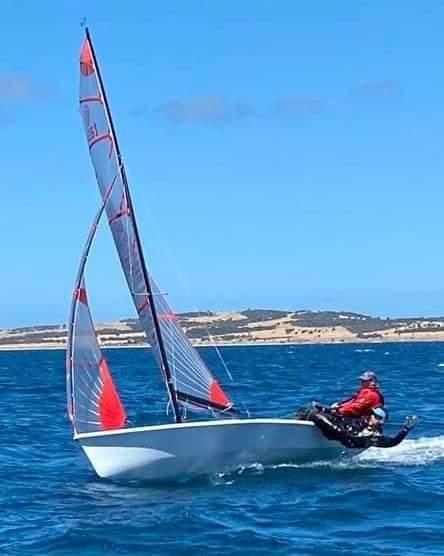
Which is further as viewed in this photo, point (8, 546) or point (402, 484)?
point (402, 484)

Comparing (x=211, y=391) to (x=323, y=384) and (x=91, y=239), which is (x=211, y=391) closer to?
(x=91, y=239)

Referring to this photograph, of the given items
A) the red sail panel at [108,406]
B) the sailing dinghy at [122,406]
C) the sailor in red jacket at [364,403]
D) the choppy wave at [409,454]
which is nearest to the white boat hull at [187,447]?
the sailing dinghy at [122,406]

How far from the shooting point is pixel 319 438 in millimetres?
24078

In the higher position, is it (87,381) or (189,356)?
(189,356)

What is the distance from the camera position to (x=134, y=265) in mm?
24344

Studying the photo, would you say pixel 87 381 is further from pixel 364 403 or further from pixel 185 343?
pixel 364 403

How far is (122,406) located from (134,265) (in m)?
2.78

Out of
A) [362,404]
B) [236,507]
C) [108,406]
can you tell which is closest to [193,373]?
[108,406]

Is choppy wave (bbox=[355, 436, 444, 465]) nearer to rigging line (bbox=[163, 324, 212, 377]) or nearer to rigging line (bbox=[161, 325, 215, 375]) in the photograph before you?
rigging line (bbox=[163, 324, 212, 377])

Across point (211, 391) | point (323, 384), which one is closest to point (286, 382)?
point (323, 384)

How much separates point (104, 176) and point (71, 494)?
6350 mm

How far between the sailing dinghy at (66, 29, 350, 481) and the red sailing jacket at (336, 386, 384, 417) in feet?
2.58

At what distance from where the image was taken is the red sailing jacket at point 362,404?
81.1 ft

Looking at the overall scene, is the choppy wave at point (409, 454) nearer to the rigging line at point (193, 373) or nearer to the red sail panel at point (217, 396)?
the red sail panel at point (217, 396)
